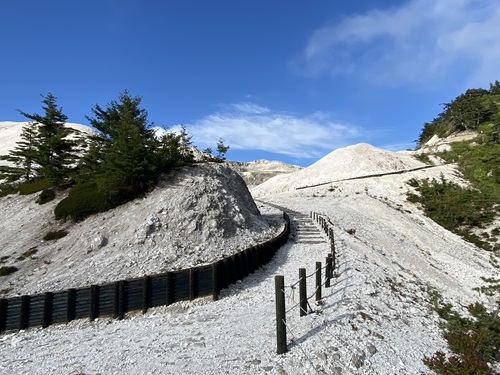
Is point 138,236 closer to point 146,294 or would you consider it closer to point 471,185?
point 146,294

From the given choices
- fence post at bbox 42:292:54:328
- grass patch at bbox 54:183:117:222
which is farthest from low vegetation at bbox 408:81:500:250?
fence post at bbox 42:292:54:328

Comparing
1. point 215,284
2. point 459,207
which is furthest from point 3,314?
point 459,207

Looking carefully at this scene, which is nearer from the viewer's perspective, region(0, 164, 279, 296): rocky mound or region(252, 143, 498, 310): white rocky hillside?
region(0, 164, 279, 296): rocky mound

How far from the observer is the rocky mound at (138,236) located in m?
16.1

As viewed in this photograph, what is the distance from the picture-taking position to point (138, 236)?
1814 centimetres

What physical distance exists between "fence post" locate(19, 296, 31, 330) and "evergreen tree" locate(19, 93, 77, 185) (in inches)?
636

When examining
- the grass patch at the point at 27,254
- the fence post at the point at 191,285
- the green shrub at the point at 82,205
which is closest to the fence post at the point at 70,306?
the fence post at the point at 191,285

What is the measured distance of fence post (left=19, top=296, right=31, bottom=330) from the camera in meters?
12.6

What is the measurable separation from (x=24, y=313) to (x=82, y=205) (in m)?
10.5

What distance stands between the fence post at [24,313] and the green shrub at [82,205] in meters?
9.64

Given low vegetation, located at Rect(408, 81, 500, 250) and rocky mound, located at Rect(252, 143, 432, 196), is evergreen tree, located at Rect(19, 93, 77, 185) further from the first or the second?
rocky mound, located at Rect(252, 143, 432, 196)

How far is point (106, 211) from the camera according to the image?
71.3ft

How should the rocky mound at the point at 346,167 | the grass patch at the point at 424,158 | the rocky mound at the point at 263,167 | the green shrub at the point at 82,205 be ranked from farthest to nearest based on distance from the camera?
1. the rocky mound at the point at 263,167
2. the grass patch at the point at 424,158
3. the rocky mound at the point at 346,167
4. the green shrub at the point at 82,205

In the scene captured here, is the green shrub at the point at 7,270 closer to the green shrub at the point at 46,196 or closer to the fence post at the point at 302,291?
the green shrub at the point at 46,196
